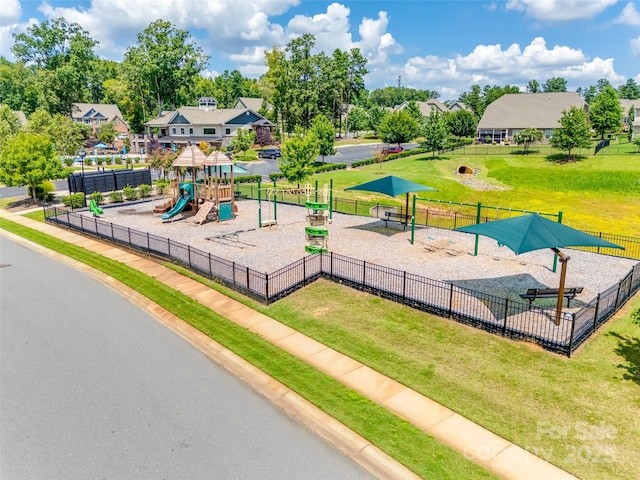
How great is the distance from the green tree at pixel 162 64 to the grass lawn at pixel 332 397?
7258 cm

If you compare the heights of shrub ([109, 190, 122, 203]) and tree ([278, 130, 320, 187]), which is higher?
tree ([278, 130, 320, 187])

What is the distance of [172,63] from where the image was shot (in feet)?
270

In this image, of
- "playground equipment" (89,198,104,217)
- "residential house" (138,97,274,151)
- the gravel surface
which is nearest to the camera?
the gravel surface

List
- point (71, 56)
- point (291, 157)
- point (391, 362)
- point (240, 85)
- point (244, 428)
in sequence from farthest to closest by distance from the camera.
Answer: point (240, 85), point (71, 56), point (291, 157), point (391, 362), point (244, 428)

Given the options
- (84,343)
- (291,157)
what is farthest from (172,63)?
(84,343)

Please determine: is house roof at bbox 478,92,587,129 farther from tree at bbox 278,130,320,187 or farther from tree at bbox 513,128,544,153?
tree at bbox 278,130,320,187

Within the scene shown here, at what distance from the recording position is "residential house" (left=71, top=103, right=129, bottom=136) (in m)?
103

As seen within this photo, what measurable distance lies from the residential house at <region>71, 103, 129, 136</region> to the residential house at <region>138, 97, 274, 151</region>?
93.0ft

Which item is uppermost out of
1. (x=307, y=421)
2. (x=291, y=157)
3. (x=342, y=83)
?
(x=342, y=83)

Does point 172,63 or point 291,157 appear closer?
point 291,157

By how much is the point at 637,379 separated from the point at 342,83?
8690cm

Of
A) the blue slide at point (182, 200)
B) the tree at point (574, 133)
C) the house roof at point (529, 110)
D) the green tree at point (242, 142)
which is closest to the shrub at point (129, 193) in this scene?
the blue slide at point (182, 200)

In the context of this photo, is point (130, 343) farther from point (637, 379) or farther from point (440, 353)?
point (637, 379)

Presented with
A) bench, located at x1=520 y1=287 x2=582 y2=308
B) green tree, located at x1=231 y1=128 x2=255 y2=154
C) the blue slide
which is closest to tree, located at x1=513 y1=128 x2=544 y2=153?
green tree, located at x1=231 y1=128 x2=255 y2=154
